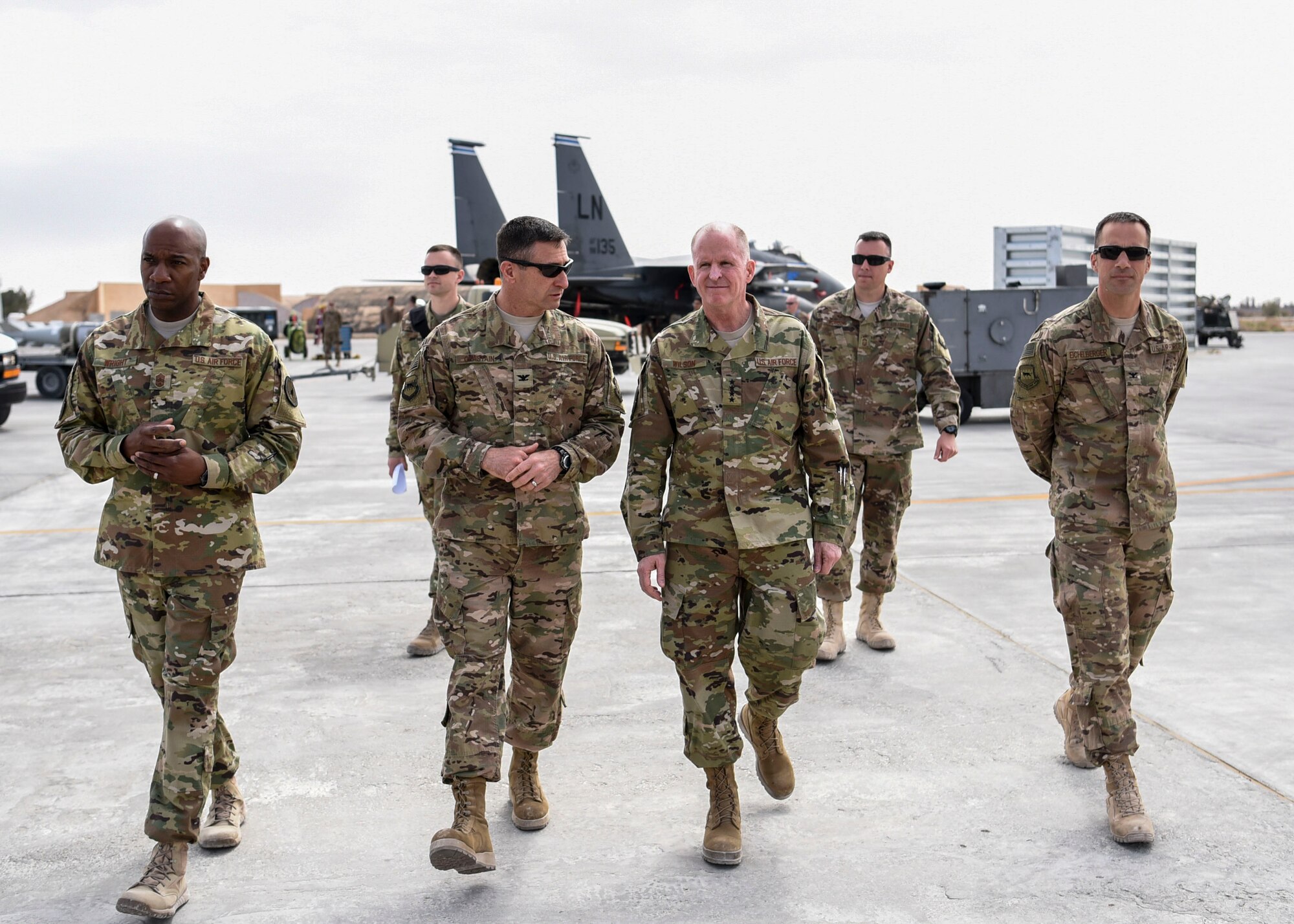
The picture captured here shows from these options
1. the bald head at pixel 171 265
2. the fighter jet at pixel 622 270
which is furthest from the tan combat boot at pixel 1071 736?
the fighter jet at pixel 622 270

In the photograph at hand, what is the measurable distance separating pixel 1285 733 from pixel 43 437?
53.7ft

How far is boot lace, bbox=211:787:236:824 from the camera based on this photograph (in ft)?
13.4

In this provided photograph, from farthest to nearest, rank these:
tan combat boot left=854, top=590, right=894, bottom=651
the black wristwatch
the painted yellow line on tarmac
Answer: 1. the painted yellow line on tarmac
2. tan combat boot left=854, top=590, right=894, bottom=651
3. the black wristwatch

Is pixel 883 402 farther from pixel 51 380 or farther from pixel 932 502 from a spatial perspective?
pixel 51 380

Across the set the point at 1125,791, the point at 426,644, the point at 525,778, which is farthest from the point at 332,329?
the point at 1125,791

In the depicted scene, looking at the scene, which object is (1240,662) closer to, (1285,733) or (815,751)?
(1285,733)

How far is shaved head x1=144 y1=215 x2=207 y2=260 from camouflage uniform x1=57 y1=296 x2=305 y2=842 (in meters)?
0.18

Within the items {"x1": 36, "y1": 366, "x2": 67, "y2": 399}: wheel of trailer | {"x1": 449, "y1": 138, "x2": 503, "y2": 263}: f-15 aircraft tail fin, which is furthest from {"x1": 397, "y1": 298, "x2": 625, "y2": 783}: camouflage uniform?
{"x1": 449, "y1": 138, "x2": 503, "y2": 263}: f-15 aircraft tail fin

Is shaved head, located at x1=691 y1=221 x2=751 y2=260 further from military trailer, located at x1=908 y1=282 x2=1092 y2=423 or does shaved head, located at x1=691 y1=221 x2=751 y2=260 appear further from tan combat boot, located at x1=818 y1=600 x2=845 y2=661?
military trailer, located at x1=908 y1=282 x2=1092 y2=423

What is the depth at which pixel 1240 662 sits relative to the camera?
584cm

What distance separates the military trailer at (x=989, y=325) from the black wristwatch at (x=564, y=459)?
13.6 m

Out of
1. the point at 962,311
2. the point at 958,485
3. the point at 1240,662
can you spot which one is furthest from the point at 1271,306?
the point at 1240,662

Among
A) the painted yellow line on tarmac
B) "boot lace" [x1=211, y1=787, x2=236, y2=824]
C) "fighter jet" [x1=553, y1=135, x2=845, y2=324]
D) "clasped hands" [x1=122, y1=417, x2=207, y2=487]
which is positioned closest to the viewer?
"clasped hands" [x1=122, y1=417, x2=207, y2=487]

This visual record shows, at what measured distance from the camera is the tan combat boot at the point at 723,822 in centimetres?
381
